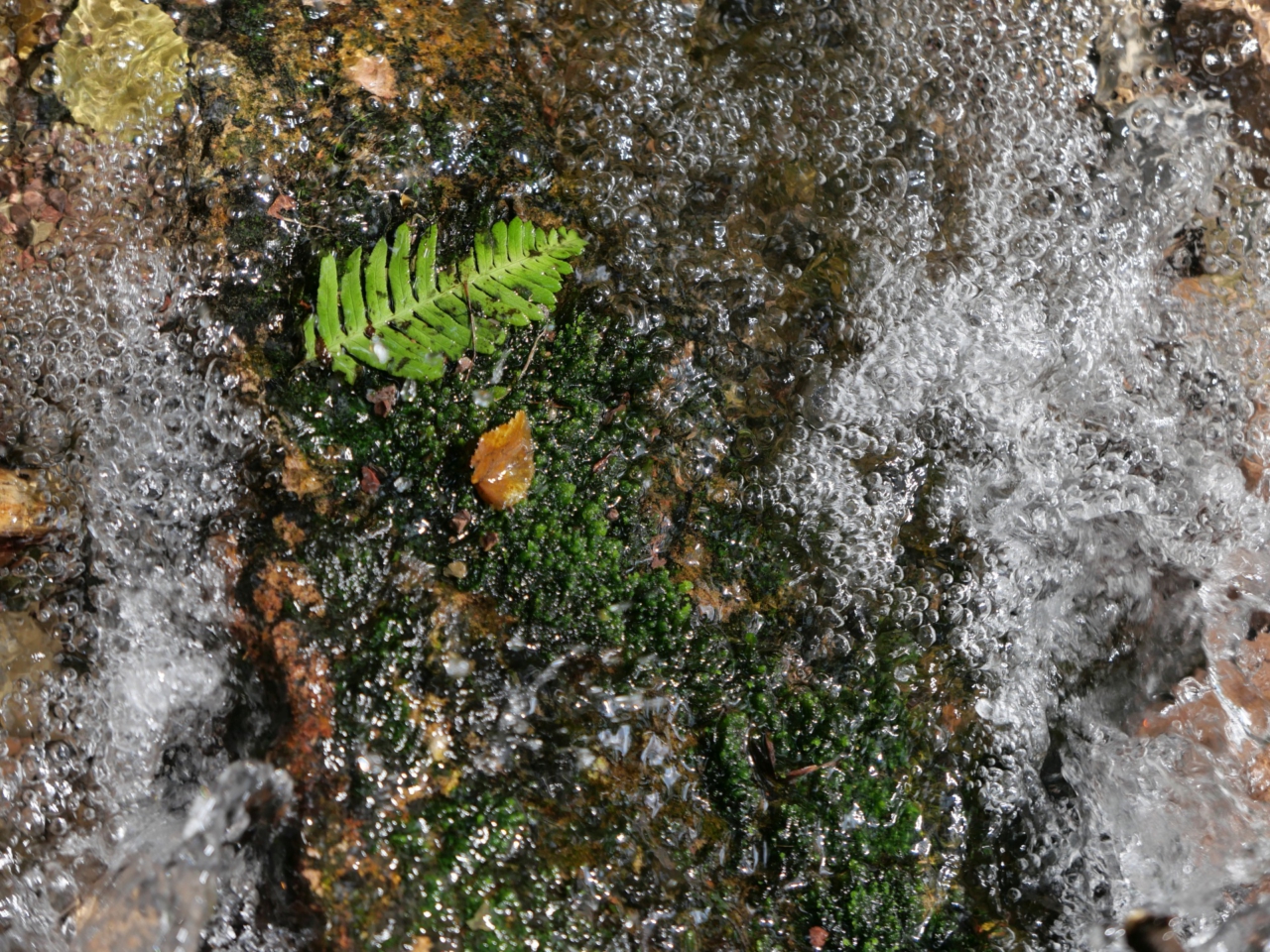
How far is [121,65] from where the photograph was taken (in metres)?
2.63

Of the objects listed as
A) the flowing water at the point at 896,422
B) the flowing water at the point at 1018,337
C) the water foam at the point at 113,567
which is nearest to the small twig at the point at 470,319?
the flowing water at the point at 896,422

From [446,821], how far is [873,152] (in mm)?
2500

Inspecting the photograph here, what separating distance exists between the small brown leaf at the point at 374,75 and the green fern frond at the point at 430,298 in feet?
1.49

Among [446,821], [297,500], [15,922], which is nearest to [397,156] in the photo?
[297,500]

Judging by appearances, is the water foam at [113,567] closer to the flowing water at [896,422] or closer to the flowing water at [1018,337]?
the flowing water at [896,422]

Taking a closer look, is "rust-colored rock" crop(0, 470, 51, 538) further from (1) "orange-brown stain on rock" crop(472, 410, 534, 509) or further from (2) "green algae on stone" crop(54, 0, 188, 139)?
(1) "orange-brown stain on rock" crop(472, 410, 534, 509)

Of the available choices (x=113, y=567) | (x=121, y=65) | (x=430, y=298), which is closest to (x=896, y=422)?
(x=430, y=298)

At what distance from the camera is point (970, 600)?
9.21 feet

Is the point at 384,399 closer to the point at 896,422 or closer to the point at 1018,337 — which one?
the point at 896,422

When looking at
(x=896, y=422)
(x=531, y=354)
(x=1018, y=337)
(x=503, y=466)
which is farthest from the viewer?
(x=1018, y=337)

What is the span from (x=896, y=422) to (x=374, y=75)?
6.40 feet

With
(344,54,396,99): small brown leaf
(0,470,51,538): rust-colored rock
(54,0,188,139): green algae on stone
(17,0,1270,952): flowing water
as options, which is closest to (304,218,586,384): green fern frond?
(17,0,1270,952): flowing water

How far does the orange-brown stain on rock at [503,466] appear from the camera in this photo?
2453 mm

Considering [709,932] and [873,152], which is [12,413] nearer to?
[709,932]
